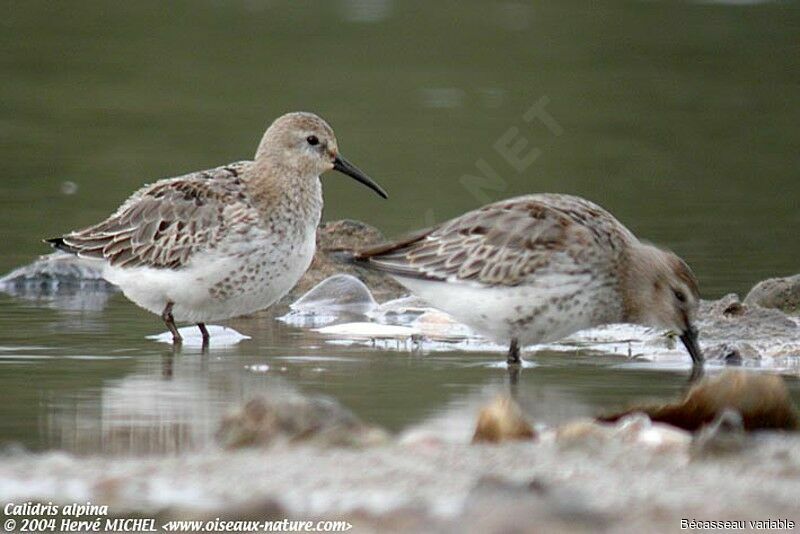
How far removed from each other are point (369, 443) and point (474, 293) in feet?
10.3

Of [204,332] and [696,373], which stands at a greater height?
[204,332]

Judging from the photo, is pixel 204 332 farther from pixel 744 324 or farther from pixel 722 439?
pixel 722 439

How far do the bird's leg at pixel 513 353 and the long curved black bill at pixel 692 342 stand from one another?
0.98m

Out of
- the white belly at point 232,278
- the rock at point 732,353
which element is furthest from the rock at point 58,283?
the rock at point 732,353

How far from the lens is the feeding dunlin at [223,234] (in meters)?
10.6

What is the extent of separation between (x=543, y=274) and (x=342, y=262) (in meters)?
3.16

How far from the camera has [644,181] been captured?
1795 cm

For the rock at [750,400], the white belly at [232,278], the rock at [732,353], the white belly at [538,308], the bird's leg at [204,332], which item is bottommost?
the rock at [750,400]

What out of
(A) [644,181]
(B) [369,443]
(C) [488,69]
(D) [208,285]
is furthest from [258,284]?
(C) [488,69]

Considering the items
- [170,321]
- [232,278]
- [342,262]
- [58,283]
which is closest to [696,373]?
[232,278]

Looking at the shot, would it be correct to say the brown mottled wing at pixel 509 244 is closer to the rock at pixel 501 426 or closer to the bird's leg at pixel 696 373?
the bird's leg at pixel 696 373

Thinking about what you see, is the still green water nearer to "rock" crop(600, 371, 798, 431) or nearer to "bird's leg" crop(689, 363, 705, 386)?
"bird's leg" crop(689, 363, 705, 386)

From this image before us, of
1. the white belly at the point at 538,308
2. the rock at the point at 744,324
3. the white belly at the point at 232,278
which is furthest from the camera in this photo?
the rock at the point at 744,324

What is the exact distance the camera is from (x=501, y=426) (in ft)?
23.9
